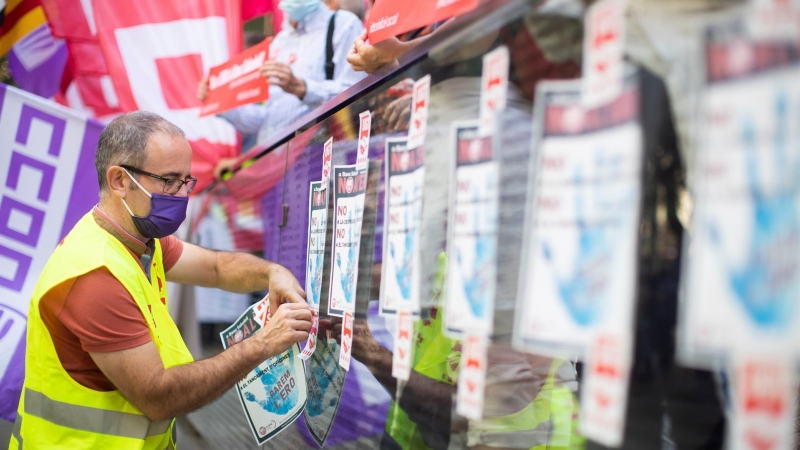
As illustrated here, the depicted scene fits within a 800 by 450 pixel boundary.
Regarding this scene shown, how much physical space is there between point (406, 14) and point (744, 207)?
3.50ft

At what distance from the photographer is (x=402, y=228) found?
1621mm

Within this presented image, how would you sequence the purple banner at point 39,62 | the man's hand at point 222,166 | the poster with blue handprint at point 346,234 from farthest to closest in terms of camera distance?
the purple banner at point 39,62, the man's hand at point 222,166, the poster with blue handprint at point 346,234

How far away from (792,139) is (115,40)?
4116 mm

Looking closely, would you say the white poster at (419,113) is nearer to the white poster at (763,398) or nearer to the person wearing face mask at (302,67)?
the white poster at (763,398)

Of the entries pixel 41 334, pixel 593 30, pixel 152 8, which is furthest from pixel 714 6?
pixel 152 8

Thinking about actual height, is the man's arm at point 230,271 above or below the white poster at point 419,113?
below

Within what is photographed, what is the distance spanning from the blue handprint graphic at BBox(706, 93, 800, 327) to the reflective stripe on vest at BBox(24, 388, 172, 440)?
1731 millimetres

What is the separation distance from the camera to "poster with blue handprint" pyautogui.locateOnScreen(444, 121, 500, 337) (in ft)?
4.24

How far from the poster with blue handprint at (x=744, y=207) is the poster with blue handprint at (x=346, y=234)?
1070 millimetres

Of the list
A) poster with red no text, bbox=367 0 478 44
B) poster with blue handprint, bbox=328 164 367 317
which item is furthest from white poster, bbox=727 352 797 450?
poster with blue handprint, bbox=328 164 367 317

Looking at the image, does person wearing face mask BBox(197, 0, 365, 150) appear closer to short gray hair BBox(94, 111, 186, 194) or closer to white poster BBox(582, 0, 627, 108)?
short gray hair BBox(94, 111, 186, 194)

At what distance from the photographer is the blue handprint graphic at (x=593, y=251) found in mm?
1014

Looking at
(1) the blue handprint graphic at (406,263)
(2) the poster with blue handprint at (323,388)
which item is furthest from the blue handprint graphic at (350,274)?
(1) the blue handprint graphic at (406,263)

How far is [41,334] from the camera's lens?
6.88ft
